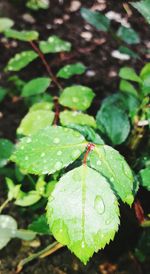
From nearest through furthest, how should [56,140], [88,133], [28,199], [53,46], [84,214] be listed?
[84,214] → [56,140] → [88,133] → [28,199] → [53,46]

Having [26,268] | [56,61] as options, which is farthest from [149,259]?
[56,61]

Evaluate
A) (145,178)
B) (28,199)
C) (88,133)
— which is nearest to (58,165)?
(88,133)

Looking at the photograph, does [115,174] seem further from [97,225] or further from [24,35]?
[24,35]

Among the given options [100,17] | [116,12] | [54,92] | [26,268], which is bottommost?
[26,268]

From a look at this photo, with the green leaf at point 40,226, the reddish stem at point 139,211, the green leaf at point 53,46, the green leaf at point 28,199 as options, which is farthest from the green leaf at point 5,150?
the reddish stem at point 139,211

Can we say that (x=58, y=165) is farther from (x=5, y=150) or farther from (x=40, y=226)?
(x=5, y=150)

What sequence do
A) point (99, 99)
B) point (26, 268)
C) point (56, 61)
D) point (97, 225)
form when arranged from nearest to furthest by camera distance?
point (97, 225), point (26, 268), point (99, 99), point (56, 61)

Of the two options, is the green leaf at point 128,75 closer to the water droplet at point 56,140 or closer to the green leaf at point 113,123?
the green leaf at point 113,123
